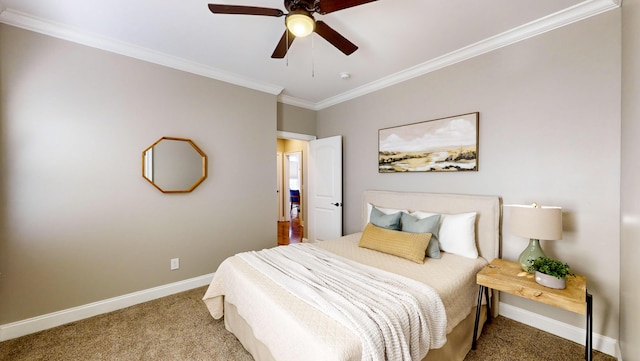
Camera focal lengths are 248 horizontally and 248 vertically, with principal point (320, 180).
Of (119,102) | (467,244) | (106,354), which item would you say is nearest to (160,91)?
(119,102)

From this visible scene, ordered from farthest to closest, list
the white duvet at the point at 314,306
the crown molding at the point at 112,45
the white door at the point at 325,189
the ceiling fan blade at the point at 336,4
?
the white door at the point at 325,189 → the crown molding at the point at 112,45 → the ceiling fan blade at the point at 336,4 → the white duvet at the point at 314,306

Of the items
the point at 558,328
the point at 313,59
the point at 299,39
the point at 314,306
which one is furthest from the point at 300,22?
the point at 558,328

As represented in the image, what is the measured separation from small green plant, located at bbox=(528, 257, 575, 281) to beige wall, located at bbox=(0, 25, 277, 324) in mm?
3095

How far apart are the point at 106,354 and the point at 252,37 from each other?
2.88 meters

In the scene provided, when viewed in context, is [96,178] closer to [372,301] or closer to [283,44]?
[283,44]

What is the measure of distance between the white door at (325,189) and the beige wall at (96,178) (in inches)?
55.6

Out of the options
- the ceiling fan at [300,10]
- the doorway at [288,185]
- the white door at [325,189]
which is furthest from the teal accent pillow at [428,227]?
the doorway at [288,185]

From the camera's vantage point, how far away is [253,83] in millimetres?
3402

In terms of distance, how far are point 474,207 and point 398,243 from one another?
87 centimetres

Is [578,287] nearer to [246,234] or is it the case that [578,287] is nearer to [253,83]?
[246,234]

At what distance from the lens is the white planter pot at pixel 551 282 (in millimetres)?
1656

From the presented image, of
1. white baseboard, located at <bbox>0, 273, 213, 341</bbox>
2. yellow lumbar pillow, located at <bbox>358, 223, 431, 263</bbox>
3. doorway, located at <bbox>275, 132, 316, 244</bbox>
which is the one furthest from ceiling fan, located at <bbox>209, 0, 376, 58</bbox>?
doorway, located at <bbox>275, 132, 316, 244</bbox>

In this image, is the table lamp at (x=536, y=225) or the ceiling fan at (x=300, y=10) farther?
the table lamp at (x=536, y=225)

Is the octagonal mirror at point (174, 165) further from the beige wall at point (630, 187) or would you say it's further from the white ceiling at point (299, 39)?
the beige wall at point (630, 187)
